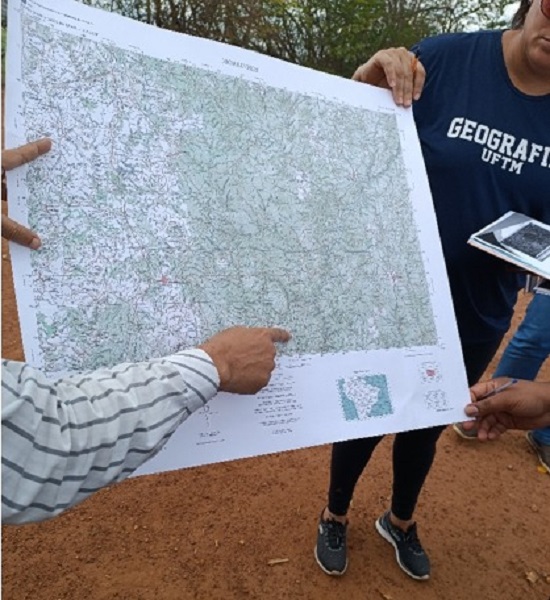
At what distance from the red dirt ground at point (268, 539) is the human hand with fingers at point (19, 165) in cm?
158

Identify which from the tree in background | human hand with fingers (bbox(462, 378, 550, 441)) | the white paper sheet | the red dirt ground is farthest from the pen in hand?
the tree in background

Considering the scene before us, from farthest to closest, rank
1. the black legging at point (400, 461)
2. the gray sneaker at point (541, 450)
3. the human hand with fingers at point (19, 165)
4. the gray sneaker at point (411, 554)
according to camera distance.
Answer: the gray sneaker at point (541, 450) → the gray sneaker at point (411, 554) → the black legging at point (400, 461) → the human hand with fingers at point (19, 165)

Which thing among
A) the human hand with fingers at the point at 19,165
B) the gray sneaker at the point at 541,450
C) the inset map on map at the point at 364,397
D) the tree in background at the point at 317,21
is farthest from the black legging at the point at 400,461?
the tree in background at the point at 317,21

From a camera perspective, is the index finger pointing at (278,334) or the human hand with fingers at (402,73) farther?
the human hand with fingers at (402,73)

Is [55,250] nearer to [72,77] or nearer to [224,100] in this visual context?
[72,77]

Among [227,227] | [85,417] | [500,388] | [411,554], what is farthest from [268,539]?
[85,417]

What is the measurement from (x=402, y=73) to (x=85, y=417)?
124 centimetres

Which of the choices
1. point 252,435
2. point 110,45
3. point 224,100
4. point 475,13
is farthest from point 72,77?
point 475,13

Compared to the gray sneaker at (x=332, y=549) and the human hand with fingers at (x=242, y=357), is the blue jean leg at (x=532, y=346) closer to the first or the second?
the gray sneaker at (x=332, y=549)

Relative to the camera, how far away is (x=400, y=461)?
7.18 ft

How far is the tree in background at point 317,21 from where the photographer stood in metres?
7.31

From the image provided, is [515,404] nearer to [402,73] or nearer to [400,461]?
[400,461]

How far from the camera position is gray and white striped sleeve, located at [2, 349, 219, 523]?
875 mm

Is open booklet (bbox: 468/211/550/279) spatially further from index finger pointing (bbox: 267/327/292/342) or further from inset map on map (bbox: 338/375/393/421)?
index finger pointing (bbox: 267/327/292/342)
